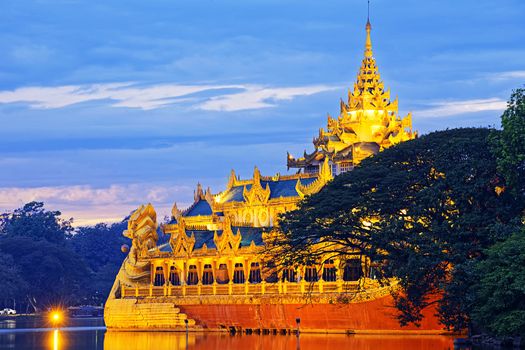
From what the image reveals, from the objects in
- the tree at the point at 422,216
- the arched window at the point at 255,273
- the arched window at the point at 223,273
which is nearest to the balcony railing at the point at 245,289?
the arched window at the point at 255,273

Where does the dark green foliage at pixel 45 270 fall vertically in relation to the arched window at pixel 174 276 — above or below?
above

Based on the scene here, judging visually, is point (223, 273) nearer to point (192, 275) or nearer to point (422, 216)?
point (192, 275)

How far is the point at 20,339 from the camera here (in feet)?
246

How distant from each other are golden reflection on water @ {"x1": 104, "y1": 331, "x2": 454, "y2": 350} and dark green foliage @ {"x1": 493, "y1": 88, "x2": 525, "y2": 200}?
296 inches

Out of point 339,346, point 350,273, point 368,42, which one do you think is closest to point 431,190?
point 339,346

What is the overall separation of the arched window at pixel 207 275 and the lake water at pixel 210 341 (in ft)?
16.9

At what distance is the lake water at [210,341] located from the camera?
2372 inches

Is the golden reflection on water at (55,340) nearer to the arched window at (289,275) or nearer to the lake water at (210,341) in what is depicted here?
the lake water at (210,341)

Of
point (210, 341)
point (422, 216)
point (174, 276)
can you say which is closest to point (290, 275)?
point (174, 276)

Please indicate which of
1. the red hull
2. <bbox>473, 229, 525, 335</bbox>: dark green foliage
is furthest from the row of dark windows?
<bbox>473, 229, 525, 335</bbox>: dark green foliage

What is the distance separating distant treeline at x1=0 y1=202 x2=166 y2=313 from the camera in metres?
133

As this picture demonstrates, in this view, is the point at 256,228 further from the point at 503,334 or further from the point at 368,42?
the point at 503,334

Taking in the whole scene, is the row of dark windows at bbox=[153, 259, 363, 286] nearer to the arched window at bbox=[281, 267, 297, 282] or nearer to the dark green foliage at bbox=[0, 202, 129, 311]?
the arched window at bbox=[281, 267, 297, 282]

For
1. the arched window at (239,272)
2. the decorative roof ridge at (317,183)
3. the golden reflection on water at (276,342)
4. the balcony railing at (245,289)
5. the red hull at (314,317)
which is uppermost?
the decorative roof ridge at (317,183)
